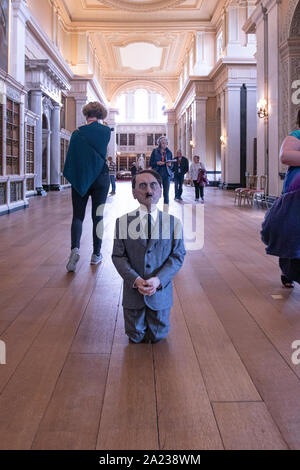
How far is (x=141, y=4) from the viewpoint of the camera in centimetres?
2003

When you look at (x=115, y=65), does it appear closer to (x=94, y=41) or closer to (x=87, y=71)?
(x=94, y=41)

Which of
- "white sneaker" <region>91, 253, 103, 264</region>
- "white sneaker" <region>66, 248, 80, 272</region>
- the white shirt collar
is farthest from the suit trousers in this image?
"white sneaker" <region>91, 253, 103, 264</region>

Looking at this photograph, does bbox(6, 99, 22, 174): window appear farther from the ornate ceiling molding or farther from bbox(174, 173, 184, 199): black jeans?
the ornate ceiling molding

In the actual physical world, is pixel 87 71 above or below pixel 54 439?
above

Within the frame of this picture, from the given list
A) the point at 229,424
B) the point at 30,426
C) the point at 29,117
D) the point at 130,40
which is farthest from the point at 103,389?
the point at 130,40

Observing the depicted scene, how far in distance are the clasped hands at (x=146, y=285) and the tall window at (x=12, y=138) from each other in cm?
798

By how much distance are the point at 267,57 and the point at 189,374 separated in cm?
1053

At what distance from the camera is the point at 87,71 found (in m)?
23.3

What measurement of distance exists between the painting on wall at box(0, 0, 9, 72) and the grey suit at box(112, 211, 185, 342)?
787 centimetres

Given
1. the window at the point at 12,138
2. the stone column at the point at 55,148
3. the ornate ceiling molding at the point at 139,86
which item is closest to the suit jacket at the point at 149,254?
the window at the point at 12,138

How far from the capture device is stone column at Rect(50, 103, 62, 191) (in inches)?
707

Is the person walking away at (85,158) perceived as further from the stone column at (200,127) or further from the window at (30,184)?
the stone column at (200,127)

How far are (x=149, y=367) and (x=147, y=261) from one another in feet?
1.76
